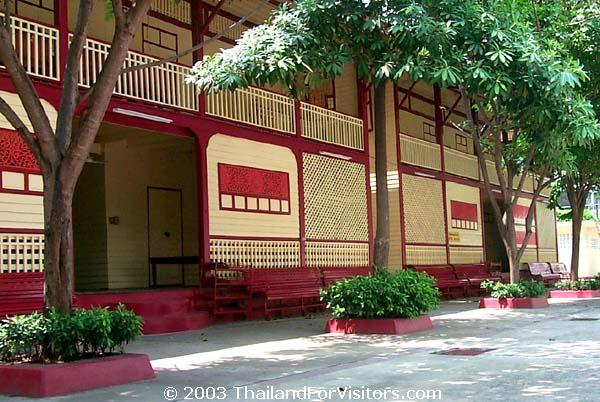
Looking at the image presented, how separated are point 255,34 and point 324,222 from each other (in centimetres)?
776

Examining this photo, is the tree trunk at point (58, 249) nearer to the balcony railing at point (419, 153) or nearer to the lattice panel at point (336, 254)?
the lattice panel at point (336, 254)

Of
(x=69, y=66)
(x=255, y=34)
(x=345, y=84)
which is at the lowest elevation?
(x=69, y=66)

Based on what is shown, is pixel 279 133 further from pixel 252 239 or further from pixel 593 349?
pixel 593 349

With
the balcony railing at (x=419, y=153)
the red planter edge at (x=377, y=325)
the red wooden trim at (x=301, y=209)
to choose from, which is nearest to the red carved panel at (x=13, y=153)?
the red planter edge at (x=377, y=325)

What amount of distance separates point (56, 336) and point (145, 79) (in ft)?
25.0

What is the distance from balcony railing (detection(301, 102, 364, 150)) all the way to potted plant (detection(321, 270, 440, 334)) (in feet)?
21.3

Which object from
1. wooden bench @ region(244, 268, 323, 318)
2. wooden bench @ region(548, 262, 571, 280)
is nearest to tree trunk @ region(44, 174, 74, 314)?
wooden bench @ region(244, 268, 323, 318)

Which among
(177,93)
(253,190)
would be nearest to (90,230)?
(253,190)

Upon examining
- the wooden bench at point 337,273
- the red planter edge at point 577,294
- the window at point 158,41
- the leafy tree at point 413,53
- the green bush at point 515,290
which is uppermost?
the window at point 158,41

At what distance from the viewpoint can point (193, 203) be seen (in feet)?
61.3

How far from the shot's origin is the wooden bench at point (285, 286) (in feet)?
49.4

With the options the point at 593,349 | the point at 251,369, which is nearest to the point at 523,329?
the point at 593,349

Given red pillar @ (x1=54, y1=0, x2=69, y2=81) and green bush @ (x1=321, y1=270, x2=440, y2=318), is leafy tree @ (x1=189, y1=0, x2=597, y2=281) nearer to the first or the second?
red pillar @ (x1=54, y1=0, x2=69, y2=81)

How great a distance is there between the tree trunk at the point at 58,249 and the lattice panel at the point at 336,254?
1011cm
